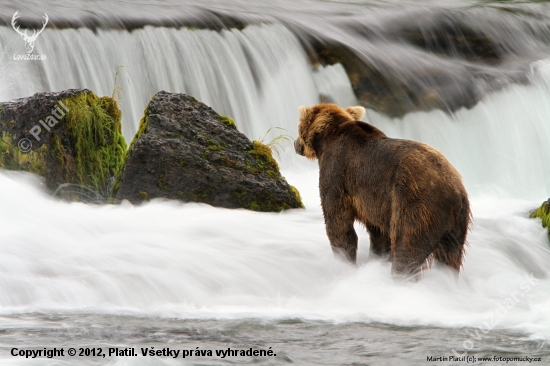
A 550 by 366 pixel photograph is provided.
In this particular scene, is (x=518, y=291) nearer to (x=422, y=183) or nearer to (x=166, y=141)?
(x=422, y=183)

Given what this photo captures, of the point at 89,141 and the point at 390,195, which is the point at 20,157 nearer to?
the point at 89,141

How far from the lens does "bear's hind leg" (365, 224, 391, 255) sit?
6.17 metres

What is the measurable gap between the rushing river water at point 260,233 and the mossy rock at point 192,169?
0.21 meters

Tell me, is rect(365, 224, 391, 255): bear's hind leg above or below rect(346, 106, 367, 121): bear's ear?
below

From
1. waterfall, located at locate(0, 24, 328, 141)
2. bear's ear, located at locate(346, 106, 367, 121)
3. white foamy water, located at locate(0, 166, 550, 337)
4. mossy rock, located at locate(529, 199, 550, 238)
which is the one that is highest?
waterfall, located at locate(0, 24, 328, 141)

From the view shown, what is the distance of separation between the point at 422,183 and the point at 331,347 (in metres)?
1.48

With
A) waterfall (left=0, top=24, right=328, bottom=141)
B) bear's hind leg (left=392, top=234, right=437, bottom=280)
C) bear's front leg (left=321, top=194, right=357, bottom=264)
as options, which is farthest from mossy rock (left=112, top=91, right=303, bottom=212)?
waterfall (left=0, top=24, right=328, bottom=141)

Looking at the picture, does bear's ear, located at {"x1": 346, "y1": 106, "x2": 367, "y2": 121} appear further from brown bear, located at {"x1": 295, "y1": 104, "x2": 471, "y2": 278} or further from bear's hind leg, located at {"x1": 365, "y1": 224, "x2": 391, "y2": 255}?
bear's hind leg, located at {"x1": 365, "y1": 224, "x2": 391, "y2": 255}

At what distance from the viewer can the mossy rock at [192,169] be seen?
26.0 ft

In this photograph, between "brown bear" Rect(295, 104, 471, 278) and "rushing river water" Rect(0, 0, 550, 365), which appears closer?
"rushing river water" Rect(0, 0, 550, 365)

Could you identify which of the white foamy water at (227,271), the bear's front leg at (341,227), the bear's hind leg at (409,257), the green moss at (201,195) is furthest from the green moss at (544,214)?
the green moss at (201,195)

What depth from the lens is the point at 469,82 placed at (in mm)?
14102

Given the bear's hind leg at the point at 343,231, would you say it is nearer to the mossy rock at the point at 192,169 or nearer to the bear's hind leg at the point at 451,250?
the bear's hind leg at the point at 451,250

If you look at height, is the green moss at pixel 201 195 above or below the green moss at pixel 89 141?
below
